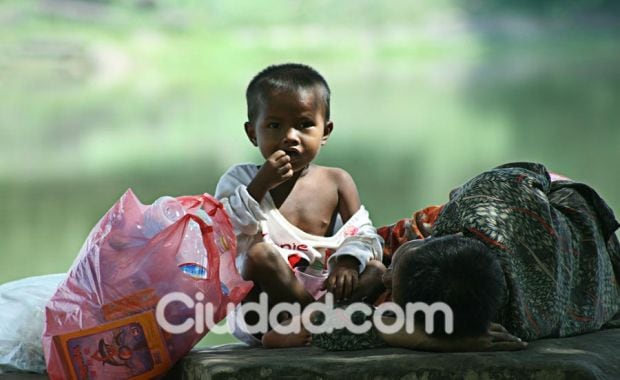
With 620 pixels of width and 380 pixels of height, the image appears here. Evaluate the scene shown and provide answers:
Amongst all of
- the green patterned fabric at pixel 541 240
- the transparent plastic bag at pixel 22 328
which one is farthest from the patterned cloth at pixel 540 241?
the transparent plastic bag at pixel 22 328

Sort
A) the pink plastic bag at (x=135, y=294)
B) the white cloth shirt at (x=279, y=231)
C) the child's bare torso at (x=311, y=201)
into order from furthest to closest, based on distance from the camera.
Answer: the child's bare torso at (x=311, y=201)
the white cloth shirt at (x=279, y=231)
the pink plastic bag at (x=135, y=294)

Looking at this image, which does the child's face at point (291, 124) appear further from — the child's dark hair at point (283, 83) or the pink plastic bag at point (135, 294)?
the pink plastic bag at point (135, 294)

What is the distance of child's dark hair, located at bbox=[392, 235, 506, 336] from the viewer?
1.85 metres

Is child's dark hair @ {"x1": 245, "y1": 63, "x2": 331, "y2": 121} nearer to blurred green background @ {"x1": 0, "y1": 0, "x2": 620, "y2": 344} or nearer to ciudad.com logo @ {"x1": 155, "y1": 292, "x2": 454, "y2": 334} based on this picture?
ciudad.com logo @ {"x1": 155, "y1": 292, "x2": 454, "y2": 334}

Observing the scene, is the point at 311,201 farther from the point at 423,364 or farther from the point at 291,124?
the point at 423,364

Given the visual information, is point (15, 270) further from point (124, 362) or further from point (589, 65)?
point (589, 65)

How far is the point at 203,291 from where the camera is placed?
2.01 meters

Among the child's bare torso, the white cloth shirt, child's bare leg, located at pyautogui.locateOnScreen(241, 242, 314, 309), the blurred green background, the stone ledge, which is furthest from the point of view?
the blurred green background

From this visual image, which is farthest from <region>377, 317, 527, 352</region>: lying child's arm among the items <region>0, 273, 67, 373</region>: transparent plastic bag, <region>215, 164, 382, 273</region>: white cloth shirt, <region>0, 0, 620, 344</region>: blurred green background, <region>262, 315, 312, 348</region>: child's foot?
<region>0, 0, 620, 344</region>: blurred green background

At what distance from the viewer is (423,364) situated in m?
1.82

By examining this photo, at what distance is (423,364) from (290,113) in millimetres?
690

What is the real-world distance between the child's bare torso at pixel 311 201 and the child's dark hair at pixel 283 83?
135 mm

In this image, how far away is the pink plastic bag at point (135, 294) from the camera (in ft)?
6.40

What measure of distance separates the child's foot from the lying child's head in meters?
0.39
